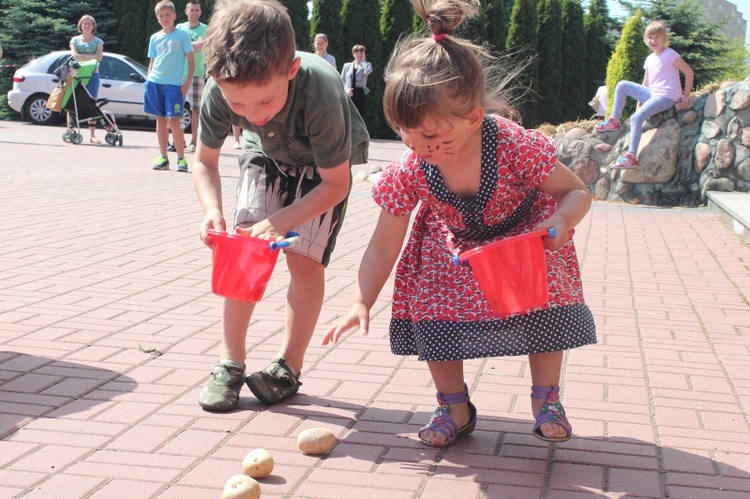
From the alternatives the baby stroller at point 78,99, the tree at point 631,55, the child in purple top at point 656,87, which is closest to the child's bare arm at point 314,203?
the child in purple top at point 656,87

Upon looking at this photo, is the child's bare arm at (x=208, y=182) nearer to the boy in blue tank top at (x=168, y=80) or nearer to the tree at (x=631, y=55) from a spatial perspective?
the boy in blue tank top at (x=168, y=80)

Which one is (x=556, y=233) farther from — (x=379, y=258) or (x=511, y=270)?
(x=379, y=258)

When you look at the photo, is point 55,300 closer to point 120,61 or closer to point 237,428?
point 237,428

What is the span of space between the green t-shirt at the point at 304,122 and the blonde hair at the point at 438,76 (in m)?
0.26

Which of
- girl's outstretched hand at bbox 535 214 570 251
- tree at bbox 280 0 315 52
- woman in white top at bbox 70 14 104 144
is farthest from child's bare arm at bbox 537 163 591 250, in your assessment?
tree at bbox 280 0 315 52

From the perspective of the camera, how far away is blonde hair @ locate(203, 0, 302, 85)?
2531mm

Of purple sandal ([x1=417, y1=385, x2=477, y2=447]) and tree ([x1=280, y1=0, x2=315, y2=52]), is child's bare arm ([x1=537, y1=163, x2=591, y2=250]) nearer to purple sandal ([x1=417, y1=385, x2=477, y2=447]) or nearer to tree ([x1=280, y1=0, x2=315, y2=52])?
purple sandal ([x1=417, y1=385, x2=477, y2=447])

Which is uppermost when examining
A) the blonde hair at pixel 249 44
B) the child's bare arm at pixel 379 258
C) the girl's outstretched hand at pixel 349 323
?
the blonde hair at pixel 249 44

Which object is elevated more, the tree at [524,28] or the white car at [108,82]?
the tree at [524,28]

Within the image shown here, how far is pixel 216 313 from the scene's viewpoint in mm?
4320

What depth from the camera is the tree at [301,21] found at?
69.2ft

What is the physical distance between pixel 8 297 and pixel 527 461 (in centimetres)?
288

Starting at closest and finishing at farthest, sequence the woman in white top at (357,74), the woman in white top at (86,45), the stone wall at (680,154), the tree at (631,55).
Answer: the stone wall at (680,154), the tree at (631,55), the woman in white top at (86,45), the woman in white top at (357,74)

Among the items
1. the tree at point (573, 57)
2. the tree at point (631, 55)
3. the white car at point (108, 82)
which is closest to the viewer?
the tree at point (631, 55)
